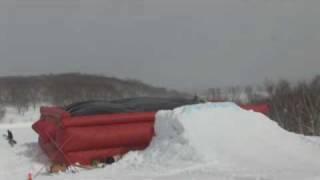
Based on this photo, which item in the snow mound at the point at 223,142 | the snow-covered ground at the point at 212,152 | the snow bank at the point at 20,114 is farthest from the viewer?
the snow bank at the point at 20,114

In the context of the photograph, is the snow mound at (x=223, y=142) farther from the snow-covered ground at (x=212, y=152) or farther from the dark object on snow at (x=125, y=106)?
the dark object on snow at (x=125, y=106)

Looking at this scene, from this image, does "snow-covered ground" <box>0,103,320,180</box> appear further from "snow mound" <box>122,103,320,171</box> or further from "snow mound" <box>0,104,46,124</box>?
"snow mound" <box>0,104,46,124</box>

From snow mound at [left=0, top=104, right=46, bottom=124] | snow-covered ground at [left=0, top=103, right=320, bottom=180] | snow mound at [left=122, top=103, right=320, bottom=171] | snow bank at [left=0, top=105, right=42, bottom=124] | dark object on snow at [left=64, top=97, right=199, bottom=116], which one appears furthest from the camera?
snow mound at [left=0, top=104, right=46, bottom=124]

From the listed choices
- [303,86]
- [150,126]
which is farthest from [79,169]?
[303,86]

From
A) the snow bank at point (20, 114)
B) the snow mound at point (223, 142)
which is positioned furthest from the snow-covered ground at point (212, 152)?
the snow bank at point (20, 114)

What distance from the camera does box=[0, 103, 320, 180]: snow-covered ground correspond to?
8.48 metres

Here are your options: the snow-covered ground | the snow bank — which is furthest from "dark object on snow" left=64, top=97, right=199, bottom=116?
the snow bank

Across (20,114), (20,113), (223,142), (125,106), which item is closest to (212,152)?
(223,142)

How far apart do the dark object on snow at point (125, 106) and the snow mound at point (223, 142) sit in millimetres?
1270

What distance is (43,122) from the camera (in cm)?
1276

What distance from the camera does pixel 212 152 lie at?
9.27 metres

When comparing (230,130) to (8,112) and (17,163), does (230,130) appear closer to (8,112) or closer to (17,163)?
(17,163)

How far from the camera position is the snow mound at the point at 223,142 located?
902 centimetres

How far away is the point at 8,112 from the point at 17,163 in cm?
8675
